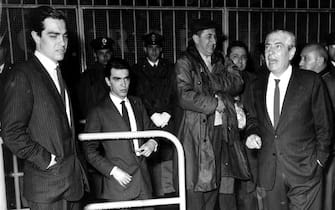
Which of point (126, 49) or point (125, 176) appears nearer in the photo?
point (125, 176)

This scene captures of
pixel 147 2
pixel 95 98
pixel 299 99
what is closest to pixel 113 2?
pixel 147 2

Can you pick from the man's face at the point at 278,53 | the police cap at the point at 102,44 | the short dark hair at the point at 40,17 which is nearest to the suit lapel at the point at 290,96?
the man's face at the point at 278,53

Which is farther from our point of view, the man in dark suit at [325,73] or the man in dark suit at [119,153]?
the man in dark suit at [325,73]

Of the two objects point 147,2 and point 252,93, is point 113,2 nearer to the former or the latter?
point 147,2

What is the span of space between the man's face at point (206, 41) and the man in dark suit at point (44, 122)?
4.84 feet

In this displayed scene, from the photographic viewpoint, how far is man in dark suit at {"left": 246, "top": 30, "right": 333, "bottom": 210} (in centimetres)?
288

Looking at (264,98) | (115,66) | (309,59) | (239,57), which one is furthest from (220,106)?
(239,57)

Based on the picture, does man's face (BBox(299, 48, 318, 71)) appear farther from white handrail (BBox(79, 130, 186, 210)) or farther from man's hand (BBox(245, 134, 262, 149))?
white handrail (BBox(79, 130, 186, 210))

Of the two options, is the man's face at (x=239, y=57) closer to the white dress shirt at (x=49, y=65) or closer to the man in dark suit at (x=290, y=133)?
the man in dark suit at (x=290, y=133)

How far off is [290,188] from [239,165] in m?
0.57

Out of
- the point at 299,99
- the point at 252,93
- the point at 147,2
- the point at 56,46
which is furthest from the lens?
the point at 147,2

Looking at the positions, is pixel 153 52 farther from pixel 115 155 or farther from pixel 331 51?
pixel 331 51

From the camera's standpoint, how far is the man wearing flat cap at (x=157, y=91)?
4396 millimetres

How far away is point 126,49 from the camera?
17.5 ft
